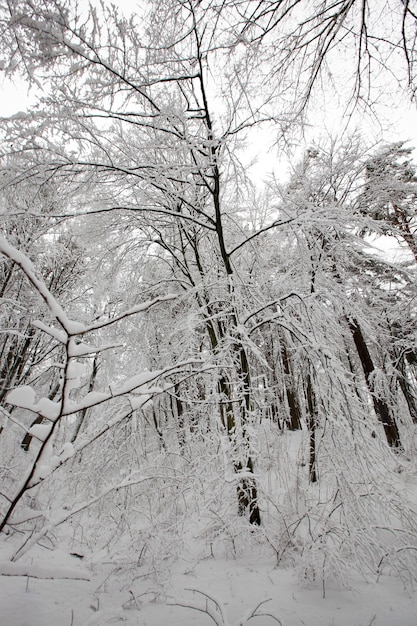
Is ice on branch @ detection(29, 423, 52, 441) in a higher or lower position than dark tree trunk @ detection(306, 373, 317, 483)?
lower

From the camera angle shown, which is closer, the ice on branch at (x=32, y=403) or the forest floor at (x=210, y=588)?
the ice on branch at (x=32, y=403)

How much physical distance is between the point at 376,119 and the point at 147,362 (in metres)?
4.28

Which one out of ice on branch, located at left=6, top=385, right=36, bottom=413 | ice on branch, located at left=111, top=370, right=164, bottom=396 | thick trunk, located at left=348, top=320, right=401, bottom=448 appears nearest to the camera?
ice on branch, located at left=6, top=385, right=36, bottom=413

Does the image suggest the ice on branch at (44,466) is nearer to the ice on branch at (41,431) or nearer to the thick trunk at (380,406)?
the ice on branch at (41,431)

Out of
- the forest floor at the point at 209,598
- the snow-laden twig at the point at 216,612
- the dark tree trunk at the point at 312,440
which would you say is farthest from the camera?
the dark tree trunk at the point at 312,440

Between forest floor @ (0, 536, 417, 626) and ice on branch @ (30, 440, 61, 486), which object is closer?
ice on branch @ (30, 440, 61, 486)

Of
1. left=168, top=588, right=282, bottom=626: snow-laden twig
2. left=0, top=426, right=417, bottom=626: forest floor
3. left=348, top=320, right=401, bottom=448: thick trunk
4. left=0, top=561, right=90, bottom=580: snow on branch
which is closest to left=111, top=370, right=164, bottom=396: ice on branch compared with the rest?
left=0, top=561, right=90, bottom=580: snow on branch

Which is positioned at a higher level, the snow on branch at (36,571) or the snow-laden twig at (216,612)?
the snow on branch at (36,571)

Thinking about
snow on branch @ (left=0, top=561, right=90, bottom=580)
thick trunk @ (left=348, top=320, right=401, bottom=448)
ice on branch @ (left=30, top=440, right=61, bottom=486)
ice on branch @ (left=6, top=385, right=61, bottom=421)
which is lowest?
snow on branch @ (left=0, top=561, right=90, bottom=580)

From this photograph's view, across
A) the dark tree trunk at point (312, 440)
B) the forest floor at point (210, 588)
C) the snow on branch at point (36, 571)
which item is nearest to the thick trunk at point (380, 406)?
the dark tree trunk at point (312, 440)

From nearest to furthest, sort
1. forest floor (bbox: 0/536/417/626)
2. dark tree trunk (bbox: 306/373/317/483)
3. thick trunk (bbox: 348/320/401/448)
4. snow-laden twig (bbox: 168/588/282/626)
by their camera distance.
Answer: snow-laden twig (bbox: 168/588/282/626), forest floor (bbox: 0/536/417/626), dark tree trunk (bbox: 306/373/317/483), thick trunk (bbox: 348/320/401/448)

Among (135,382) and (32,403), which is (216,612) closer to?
(135,382)

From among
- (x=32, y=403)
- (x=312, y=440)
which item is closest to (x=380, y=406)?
(x=312, y=440)

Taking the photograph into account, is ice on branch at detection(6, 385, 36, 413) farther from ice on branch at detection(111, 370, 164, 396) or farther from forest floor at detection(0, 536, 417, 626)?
forest floor at detection(0, 536, 417, 626)
